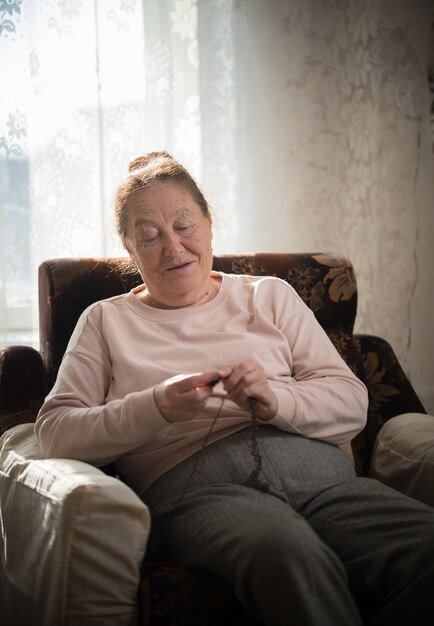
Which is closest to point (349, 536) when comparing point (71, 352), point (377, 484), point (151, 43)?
point (377, 484)

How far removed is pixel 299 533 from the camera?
1.11m

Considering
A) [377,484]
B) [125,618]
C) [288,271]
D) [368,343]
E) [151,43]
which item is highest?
[151,43]

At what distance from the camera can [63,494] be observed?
3.61ft

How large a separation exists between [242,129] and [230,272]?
3.06 ft

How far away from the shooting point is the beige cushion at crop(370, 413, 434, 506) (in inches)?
58.2

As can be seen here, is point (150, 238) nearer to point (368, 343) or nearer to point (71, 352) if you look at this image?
point (71, 352)

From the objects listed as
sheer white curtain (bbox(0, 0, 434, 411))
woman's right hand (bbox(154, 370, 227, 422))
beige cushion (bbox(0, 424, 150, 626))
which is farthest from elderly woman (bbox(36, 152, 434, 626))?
sheer white curtain (bbox(0, 0, 434, 411))

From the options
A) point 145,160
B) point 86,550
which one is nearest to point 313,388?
point 86,550

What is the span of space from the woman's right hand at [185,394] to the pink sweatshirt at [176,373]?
25 millimetres

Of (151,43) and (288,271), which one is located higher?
(151,43)

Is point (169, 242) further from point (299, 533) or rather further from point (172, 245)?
point (299, 533)

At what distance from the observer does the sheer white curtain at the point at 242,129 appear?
218 cm

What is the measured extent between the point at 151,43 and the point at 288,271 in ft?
3.25

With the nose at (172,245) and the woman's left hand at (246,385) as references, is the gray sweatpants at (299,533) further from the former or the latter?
the nose at (172,245)
